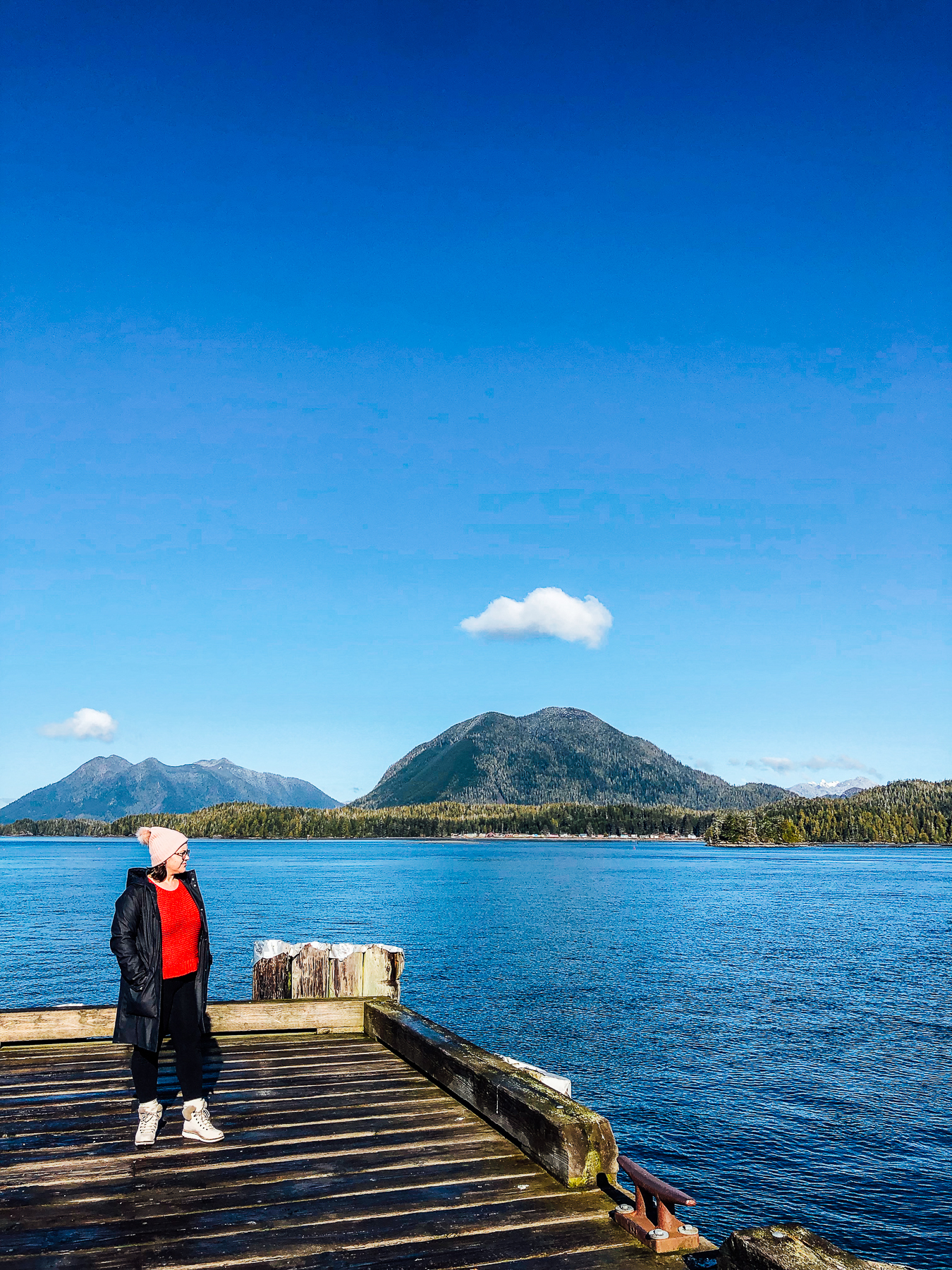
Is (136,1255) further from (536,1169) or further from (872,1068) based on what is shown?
(872,1068)

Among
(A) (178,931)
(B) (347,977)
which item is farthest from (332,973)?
(A) (178,931)

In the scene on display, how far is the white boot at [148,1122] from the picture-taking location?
Answer: 23.0ft

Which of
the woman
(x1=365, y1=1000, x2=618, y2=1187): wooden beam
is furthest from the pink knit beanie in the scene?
(x1=365, y1=1000, x2=618, y2=1187): wooden beam

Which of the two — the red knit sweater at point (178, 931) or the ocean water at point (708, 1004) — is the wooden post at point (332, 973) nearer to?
the red knit sweater at point (178, 931)

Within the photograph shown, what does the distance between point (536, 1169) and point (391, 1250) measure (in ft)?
5.17

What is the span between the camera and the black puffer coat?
7.52 m

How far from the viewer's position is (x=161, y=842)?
7.96 meters

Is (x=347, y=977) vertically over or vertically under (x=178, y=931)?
under

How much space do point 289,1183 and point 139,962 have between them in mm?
2273

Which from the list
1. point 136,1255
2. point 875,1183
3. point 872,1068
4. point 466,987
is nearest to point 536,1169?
point 136,1255

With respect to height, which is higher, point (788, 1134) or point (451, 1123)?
point (451, 1123)

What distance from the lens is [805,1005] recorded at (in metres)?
34.2

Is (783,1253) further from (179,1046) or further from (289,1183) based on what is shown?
(179,1046)

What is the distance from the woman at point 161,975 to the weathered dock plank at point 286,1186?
1.05 feet
